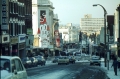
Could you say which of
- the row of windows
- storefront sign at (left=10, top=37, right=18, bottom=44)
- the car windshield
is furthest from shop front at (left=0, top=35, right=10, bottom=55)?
the car windshield

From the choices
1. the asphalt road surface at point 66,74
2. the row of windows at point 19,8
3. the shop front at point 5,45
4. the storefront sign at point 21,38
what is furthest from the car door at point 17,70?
the storefront sign at point 21,38

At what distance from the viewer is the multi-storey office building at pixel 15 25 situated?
2148 inches

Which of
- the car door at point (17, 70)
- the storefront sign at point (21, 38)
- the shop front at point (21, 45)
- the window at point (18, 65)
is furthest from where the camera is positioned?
the storefront sign at point (21, 38)

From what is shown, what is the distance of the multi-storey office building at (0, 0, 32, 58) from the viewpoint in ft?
179

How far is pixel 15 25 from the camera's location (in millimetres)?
62781

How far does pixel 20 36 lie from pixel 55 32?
5722 centimetres

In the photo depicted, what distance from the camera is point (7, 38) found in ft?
182

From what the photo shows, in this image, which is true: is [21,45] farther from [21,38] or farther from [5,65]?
[5,65]

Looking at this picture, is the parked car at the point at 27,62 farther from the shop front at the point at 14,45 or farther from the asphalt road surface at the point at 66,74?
the shop front at the point at 14,45

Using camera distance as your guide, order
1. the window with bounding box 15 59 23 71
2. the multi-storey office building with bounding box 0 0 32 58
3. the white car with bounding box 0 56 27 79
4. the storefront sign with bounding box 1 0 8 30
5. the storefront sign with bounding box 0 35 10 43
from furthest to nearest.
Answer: the multi-storey office building with bounding box 0 0 32 58 < the storefront sign with bounding box 0 35 10 43 < the storefront sign with bounding box 1 0 8 30 < the window with bounding box 15 59 23 71 < the white car with bounding box 0 56 27 79

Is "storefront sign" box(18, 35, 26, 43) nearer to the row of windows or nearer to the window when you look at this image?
the row of windows

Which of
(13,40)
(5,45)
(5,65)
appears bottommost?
(5,45)

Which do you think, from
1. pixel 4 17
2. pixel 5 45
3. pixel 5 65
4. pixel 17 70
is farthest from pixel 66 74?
pixel 5 65

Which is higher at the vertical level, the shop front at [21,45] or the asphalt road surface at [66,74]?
the shop front at [21,45]
